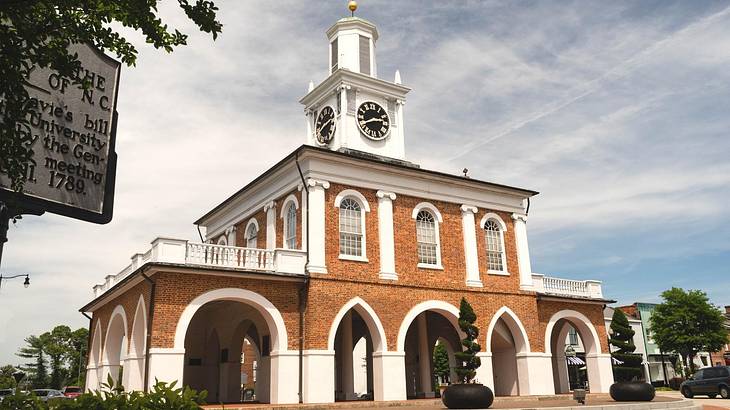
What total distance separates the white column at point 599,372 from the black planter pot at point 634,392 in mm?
8479

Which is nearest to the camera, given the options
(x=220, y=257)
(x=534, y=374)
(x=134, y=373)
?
(x=134, y=373)

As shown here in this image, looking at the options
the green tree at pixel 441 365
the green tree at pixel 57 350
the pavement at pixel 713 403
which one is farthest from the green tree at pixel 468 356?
the green tree at pixel 57 350

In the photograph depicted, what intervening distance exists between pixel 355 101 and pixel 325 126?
6.79 feet

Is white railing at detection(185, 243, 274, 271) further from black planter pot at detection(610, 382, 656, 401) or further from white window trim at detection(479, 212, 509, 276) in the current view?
black planter pot at detection(610, 382, 656, 401)

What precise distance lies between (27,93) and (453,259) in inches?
917

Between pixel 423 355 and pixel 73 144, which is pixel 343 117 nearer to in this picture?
pixel 423 355

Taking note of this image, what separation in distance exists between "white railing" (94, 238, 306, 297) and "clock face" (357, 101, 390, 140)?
8142mm

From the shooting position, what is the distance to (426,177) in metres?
27.6

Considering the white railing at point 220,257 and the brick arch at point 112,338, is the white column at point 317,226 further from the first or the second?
the brick arch at point 112,338

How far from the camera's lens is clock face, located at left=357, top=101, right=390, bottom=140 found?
95.3 feet

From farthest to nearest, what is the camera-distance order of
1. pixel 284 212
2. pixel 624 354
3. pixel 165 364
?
pixel 284 212
pixel 624 354
pixel 165 364

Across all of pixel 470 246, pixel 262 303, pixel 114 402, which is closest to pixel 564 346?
pixel 470 246

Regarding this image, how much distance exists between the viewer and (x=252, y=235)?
1145 inches

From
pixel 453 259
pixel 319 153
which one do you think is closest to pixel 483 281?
pixel 453 259
